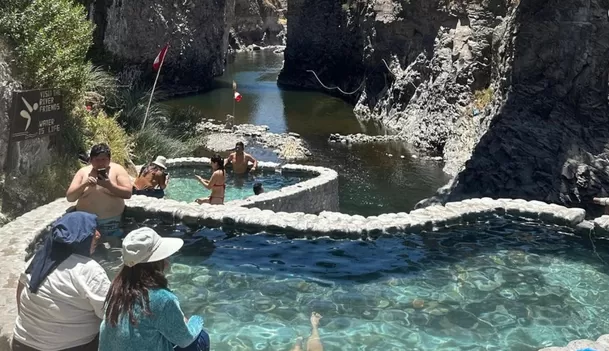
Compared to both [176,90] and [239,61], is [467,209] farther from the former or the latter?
[239,61]

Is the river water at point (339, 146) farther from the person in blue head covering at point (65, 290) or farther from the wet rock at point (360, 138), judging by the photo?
the person in blue head covering at point (65, 290)

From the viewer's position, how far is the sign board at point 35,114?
30.6 ft

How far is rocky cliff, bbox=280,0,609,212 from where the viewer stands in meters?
16.9

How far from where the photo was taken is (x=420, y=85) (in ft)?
101

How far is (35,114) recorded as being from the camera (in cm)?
988

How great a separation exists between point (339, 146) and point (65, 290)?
2384 cm

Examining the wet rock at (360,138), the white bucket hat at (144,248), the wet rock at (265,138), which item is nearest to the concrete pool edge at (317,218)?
the white bucket hat at (144,248)

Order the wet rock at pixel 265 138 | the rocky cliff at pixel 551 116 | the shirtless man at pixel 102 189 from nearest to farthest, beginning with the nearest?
the shirtless man at pixel 102 189 → the rocky cliff at pixel 551 116 → the wet rock at pixel 265 138

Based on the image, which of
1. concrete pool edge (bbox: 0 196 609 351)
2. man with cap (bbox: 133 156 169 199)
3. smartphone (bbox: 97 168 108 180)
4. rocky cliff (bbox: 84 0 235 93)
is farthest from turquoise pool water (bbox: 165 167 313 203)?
rocky cliff (bbox: 84 0 235 93)

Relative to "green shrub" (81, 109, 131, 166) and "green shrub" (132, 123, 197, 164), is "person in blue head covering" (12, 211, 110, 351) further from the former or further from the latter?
"green shrub" (132, 123, 197, 164)

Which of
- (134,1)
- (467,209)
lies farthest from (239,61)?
(467,209)

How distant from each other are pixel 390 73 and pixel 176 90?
16136mm

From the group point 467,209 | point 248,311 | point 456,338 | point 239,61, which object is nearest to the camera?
point 456,338

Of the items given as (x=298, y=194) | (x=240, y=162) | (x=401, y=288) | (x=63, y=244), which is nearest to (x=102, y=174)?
(x=63, y=244)
